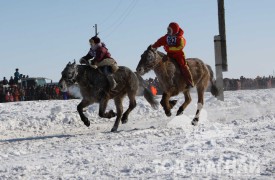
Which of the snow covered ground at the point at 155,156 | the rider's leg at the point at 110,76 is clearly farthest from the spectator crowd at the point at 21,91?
the snow covered ground at the point at 155,156

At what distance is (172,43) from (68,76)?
2.85 meters

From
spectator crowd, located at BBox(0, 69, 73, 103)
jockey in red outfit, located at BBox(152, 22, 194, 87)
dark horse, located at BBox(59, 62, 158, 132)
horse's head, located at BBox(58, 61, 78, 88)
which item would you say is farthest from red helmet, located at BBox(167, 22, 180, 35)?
spectator crowd, located at BBox(0, 69, 73, 103)

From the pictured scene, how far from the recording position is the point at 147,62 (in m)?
10.6

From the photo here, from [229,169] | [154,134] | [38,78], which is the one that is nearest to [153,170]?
[229,169]

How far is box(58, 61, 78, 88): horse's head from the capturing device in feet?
33.5

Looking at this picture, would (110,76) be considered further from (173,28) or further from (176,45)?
(173,28)

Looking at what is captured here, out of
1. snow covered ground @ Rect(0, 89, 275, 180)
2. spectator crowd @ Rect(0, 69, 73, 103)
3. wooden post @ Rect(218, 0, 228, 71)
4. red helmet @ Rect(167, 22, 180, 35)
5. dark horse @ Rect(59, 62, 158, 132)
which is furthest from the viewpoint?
spectator crowd @ Rect(0, 69, 73, 103)

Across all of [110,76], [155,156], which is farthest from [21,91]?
[155,156]

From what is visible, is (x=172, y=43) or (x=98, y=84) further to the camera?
(x=172, y=43)

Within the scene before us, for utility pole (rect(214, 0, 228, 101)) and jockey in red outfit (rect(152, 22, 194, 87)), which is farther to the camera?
utility pole (rect(214, 0, 228, 101))

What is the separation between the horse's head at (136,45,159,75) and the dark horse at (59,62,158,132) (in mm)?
520

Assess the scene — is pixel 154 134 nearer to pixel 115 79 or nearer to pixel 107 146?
pixel 107 146

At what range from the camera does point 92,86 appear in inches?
420

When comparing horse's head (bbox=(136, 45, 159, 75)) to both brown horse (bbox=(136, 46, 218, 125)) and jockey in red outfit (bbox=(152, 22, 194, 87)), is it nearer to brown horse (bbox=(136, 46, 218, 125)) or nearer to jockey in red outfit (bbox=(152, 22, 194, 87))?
brown horse (bbox=(136, 46, 218, 125))
